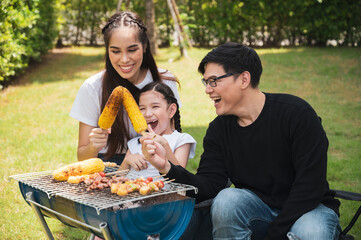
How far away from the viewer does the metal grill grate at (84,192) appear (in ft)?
6.90

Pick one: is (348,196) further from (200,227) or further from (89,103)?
(89,103)

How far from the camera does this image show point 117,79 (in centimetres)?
358

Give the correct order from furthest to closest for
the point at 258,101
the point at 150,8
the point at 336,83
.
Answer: the point at 150,8 → the point at 336,83 → the point at 258,101

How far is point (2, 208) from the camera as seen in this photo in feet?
13.6

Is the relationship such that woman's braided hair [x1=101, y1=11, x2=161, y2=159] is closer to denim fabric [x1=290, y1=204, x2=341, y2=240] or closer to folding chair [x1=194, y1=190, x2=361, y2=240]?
folding chair [x1=194, y1=190, x2=361, y2=240]

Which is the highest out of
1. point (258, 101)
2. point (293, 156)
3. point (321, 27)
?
point (321, 27)

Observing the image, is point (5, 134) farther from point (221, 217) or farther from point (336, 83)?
point (336, 83)

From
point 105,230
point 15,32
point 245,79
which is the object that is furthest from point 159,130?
point 15,32

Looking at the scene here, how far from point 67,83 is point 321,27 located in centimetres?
660

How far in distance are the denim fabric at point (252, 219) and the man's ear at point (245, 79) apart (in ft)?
2.14

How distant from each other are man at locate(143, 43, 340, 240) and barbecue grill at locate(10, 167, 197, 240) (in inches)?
11.2

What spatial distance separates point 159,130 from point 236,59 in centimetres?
89

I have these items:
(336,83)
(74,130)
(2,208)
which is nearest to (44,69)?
(74,130)

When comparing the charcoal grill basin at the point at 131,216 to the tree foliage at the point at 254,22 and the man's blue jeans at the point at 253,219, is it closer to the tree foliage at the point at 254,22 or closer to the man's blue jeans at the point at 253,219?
the man's blue jeans at the point at 253,219
